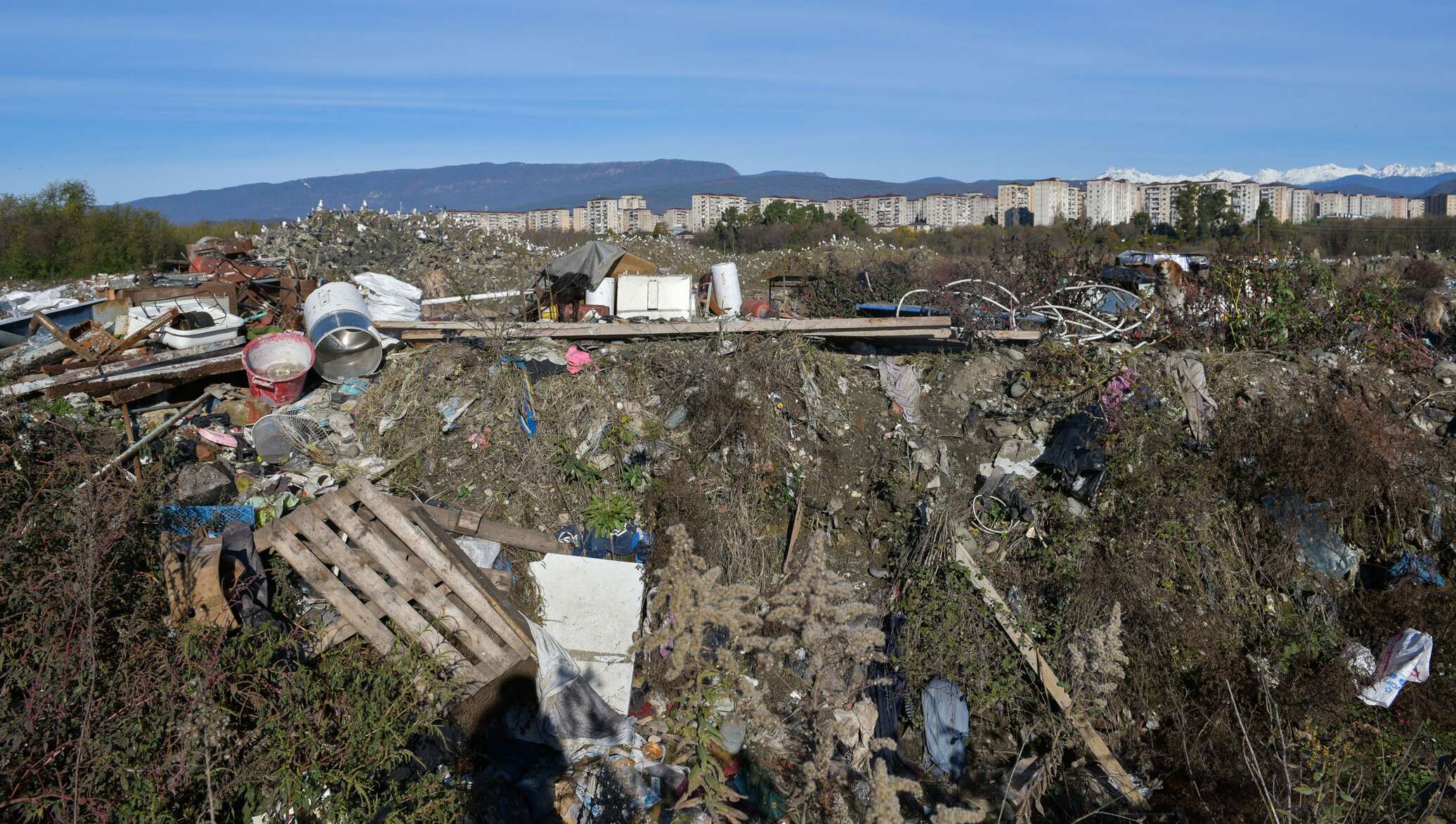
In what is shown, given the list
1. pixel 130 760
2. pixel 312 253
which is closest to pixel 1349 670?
pixel 130 760

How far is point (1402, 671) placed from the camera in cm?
456

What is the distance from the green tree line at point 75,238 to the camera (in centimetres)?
1962

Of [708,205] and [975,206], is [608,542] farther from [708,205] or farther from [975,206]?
[975,206]

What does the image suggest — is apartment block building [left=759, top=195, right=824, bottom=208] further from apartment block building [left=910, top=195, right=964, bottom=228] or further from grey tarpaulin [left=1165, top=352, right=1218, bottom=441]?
grey tarpaulin [left=1165, top=352, right=1218, bottom=441]

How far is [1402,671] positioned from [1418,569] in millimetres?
911

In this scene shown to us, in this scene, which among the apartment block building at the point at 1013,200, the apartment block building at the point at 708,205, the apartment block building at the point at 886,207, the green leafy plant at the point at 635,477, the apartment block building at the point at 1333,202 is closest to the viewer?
the green leafy plant at the point at 635,477

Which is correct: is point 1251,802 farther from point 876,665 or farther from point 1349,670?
point 876,665

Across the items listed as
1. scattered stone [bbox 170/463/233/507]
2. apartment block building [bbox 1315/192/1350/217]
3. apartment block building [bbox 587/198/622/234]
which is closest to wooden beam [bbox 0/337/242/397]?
scattered stone [bbox 170/463/233/507]

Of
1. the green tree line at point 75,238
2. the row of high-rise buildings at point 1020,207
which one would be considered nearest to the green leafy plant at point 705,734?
the green tree line at point 75,238

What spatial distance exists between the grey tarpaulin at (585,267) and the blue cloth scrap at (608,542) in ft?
12.6

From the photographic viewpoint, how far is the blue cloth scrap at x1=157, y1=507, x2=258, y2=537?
176 inches

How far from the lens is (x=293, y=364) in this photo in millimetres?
6352

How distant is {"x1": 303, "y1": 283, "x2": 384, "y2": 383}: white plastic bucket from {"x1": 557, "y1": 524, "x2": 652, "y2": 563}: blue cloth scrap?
2489 millimetres

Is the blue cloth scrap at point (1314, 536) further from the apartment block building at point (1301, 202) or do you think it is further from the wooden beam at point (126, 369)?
the apartment block building at point (1301, 202)
